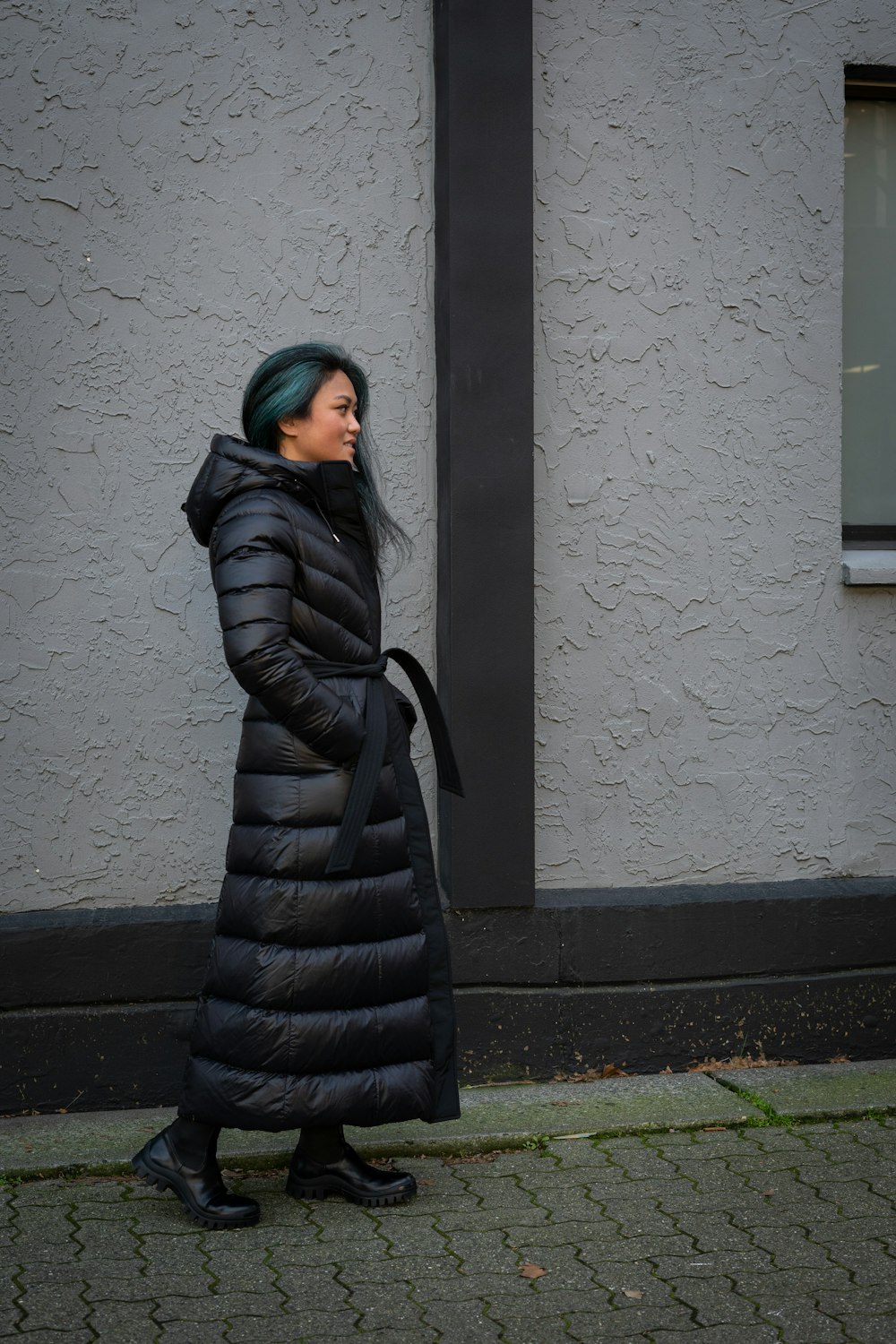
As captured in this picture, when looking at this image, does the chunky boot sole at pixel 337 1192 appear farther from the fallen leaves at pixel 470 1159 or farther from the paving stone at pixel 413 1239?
the fallen leaves at pixel 470 1159

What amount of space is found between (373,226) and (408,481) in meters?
0.75

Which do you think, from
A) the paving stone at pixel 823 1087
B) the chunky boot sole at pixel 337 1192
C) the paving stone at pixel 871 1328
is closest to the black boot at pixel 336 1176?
the chunky boot sole at pixel 337 1192

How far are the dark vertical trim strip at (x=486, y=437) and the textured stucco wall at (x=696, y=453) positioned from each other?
12 centimetres

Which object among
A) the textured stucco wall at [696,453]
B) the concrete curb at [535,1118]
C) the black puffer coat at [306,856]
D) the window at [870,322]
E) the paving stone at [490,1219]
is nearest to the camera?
the black puffer coat at [306,856]

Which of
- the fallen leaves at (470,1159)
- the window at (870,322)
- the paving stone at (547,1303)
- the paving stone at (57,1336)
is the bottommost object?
the fallen leaves at (470,1159)

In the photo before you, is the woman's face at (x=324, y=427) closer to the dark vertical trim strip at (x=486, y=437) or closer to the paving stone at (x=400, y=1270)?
the dark vertical trim strip at (x=486, y=437)

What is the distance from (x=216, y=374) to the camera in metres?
4.22

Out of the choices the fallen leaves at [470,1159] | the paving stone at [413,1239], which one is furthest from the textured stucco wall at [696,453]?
the paving stone at [413,1239]

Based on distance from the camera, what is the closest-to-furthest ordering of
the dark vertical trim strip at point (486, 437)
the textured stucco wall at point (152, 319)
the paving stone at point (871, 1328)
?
1. the paving stone at point (871, 1328)
2. the textured stucco wall at point (152, 319)
3. the dark vertical trim strip at point (486, 437)

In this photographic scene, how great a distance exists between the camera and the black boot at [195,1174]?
339 centimetres

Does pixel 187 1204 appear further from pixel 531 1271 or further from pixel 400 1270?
pixel 531 1271

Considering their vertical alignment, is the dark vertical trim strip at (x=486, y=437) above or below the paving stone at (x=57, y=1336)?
above

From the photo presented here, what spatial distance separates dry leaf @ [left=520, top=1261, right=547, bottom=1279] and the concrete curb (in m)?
0.74

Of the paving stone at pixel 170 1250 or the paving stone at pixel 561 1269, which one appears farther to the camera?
the paving stone at pixel 170 1250
